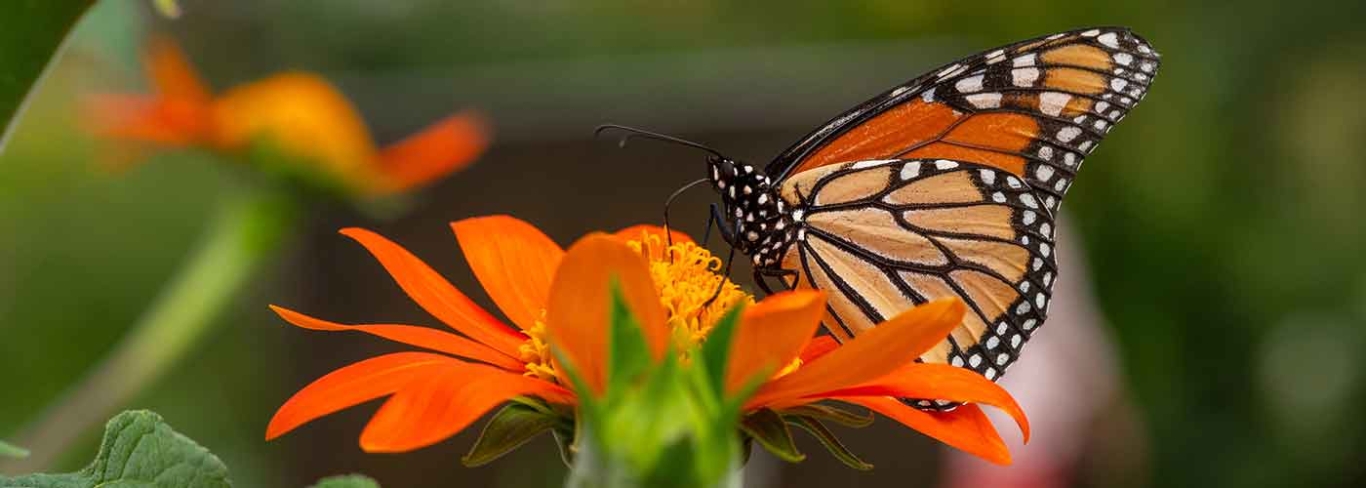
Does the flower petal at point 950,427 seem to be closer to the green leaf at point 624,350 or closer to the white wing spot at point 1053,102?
the green leaf at point 624,350

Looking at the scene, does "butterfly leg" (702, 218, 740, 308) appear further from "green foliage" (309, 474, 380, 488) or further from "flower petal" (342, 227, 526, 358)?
"green foliage" (309, 474, 380, 488)

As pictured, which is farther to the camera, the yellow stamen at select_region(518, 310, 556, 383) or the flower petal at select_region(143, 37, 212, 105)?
the flower petal at select_region(143, 37, 212, 105)

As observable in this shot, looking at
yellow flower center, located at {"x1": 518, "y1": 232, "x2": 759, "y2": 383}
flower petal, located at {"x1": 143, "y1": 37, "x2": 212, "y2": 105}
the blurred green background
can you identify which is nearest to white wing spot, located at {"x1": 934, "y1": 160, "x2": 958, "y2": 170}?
yellow flower center, located at {"x1": 518, "y1": 232, "x2": 759, "y2": 383}

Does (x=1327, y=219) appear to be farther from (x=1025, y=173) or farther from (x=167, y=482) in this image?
(x=167, y=482)

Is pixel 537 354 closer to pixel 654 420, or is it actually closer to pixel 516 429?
pixel 516 429

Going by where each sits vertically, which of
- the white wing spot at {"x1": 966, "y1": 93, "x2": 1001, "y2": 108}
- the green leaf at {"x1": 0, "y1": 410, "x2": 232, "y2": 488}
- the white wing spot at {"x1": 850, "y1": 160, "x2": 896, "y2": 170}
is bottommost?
the green leaf at {"x1": 0, "y1": 410, "x2": 232, "y2": 488}

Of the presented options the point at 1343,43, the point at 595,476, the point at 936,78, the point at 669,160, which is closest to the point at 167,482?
the point at 595,476

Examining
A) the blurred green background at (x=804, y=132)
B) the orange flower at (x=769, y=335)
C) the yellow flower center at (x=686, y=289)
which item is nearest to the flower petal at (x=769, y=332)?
the orange flower at (x=769, y=335)
